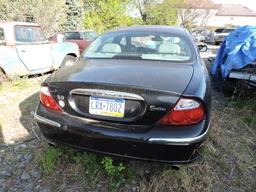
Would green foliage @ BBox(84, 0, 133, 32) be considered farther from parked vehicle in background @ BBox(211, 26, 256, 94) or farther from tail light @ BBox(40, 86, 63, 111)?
tail light @ BBox(40, 86, 63, 111)

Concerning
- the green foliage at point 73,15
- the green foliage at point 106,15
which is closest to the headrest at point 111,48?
the green foliage at point 73,15

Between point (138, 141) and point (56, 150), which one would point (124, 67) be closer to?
point (138, 141)

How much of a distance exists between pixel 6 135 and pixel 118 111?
2.12m

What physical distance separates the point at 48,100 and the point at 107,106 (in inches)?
24.8

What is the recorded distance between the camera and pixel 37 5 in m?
14.2

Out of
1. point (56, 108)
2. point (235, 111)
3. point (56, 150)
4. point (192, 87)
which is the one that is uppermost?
point (192, 87)

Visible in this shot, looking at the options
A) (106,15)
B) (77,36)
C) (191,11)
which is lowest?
(191,11)

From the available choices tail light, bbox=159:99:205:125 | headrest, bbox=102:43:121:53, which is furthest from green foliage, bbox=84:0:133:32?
tail light, bbox=159:99:205:125

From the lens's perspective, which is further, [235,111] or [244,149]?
[235,111]

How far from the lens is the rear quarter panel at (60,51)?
695 centimetres

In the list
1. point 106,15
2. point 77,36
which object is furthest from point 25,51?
point 106,15

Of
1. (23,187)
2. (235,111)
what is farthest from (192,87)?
(235,111)

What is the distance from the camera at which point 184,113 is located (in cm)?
203

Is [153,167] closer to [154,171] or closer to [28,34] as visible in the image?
[154,171]
